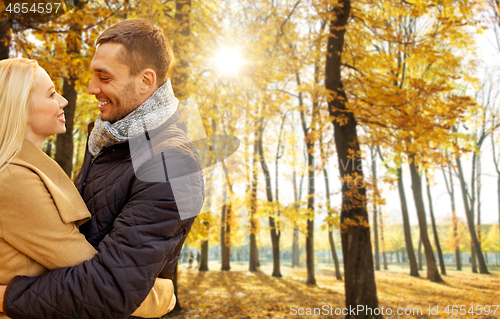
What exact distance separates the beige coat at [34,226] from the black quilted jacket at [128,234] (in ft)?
0.15

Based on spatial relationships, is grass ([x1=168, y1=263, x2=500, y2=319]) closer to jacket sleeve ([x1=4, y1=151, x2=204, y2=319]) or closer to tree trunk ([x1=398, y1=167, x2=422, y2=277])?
tree trunk ([x1=398, y1=167, x2=422, y2=277])

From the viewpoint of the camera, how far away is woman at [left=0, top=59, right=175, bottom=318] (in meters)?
0.97

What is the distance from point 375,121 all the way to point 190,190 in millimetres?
6524

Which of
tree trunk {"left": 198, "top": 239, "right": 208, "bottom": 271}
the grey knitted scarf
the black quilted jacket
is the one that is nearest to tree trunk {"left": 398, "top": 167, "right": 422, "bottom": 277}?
tree trunk {"left": 198, "top": 239, "right": 208, "bottom": 271}

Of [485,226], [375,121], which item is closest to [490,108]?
[375,121]

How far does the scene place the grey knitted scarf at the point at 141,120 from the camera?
4.18 ft

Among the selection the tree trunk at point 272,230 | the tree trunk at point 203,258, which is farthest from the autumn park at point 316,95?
the tree trunk at point 203,258

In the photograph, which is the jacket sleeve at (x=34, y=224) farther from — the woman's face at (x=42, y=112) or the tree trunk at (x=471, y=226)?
the tree trunk at (x=471, y=226)

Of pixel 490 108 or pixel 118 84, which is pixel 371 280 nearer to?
pixel 118 84

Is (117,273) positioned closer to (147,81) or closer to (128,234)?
(128,234)

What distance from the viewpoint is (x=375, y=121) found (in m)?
6.87

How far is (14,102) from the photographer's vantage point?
115cm

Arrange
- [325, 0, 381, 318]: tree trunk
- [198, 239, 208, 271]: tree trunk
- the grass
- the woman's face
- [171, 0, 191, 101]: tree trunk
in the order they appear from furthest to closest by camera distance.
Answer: [198, 239, 208, 271]: tree trunk → the grass → [171, 0, 191, 101]: tree trunk → [325, 0, 381, 318]: tree trunk → the woman's face

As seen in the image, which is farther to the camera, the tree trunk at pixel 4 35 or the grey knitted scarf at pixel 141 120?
the tree trunk at pixel 4 35
